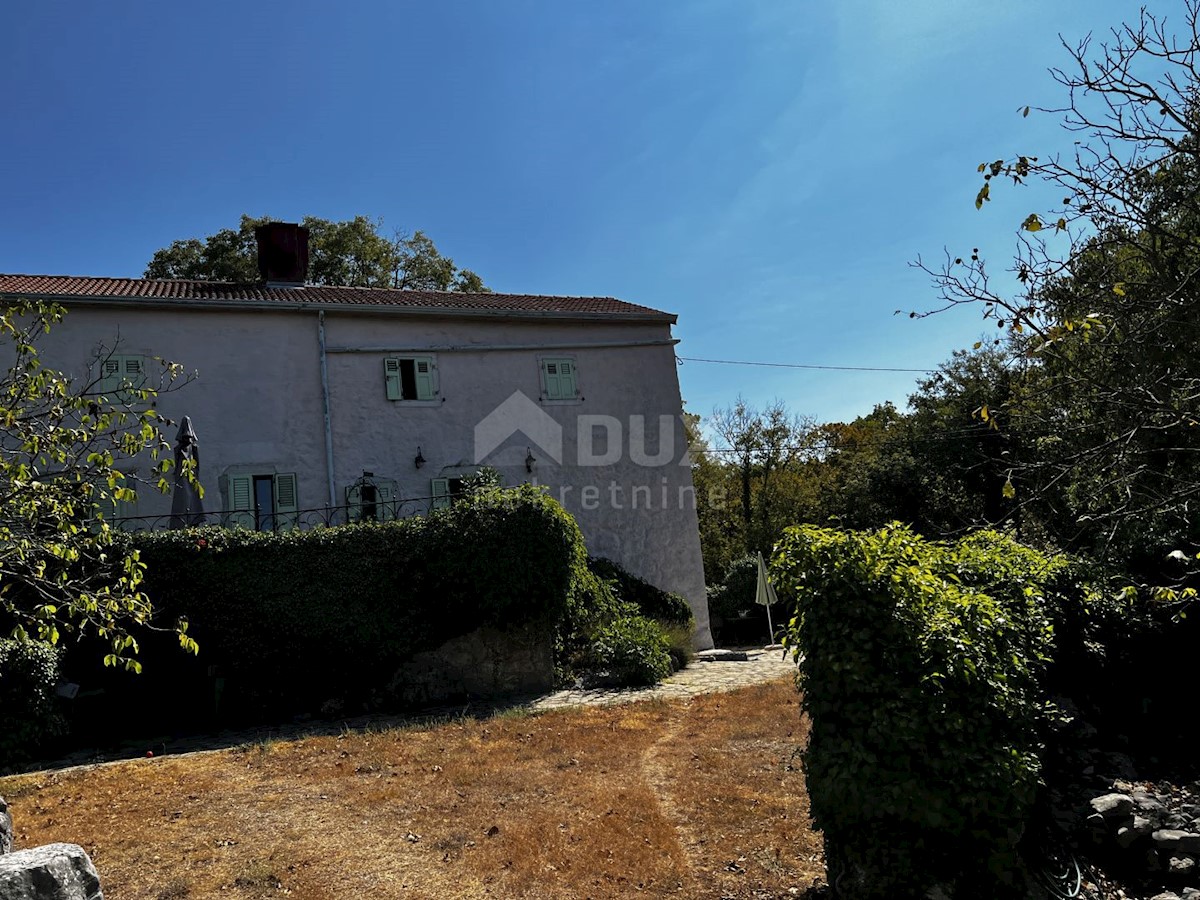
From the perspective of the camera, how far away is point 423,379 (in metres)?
18.9

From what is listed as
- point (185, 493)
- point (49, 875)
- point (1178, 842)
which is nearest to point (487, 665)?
point (185, 493)

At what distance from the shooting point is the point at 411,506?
18.1 meters

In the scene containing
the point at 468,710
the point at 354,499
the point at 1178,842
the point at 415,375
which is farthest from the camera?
the point at 415,375

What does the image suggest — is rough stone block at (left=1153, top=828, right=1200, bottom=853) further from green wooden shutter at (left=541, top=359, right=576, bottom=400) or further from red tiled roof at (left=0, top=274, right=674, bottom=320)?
red tiled roof at (left=0, top=274, right=674, bottom=320)

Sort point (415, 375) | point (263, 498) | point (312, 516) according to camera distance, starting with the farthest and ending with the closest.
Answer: point (415, 375)
point (312, 516)
point (263, 498)

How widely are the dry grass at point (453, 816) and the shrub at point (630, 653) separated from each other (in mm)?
3864

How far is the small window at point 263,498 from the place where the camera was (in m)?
16.5

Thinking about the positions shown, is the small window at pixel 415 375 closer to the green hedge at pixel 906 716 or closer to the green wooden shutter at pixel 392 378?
the green wooden shutter at pixel 392 378

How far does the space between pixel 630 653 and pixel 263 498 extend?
805cm

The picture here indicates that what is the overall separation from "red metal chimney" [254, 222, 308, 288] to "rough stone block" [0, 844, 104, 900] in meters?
17.2

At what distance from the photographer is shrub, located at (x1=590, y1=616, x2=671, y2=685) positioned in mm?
14453

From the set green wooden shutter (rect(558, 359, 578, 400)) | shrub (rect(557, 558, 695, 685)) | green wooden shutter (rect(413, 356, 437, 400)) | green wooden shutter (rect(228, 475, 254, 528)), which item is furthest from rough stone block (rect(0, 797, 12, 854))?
green wooden shutter (rect(558, 359, 578, 400))

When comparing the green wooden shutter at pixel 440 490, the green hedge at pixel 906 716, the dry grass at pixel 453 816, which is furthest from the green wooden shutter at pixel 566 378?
the green hedge at pixel 906 716

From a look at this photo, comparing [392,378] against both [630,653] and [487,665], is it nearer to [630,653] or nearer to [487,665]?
[487,665]
